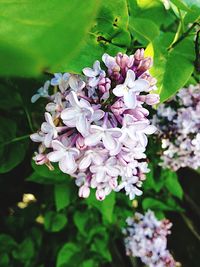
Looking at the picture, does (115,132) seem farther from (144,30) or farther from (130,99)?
(144,30)

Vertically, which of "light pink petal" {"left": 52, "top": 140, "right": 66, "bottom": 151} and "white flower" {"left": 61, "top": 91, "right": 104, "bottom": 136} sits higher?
"white flower" {"left": 61, "top": 91, "right": 104, "bottom": 136}

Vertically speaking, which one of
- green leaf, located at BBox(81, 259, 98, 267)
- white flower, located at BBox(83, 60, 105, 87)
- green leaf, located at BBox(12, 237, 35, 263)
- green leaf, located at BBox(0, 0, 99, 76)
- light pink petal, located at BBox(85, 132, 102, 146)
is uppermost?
white flower, located at BBox(83, 60, 105, 87)

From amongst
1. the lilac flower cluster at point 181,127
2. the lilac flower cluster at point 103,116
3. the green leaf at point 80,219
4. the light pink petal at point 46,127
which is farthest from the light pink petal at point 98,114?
the green leaf at point 80,219

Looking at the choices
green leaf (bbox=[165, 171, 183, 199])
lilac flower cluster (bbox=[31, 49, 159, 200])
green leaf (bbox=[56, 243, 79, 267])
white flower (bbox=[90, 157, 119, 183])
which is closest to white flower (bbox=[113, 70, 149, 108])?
lilac flower cluster (bbox=[31, 49, 159, 200])

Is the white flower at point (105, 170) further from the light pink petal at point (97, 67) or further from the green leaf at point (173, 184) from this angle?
the green leaf at point (173, 184)

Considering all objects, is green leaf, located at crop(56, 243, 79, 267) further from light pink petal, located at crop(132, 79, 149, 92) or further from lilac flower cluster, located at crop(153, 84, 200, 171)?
light pink petal, located at crop(132, 79, 149, 92)

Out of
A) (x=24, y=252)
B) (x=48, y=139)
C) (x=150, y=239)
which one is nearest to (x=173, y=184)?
(x=150, y=239)

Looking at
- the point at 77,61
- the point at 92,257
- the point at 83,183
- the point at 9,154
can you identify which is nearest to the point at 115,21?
the point at 77,61

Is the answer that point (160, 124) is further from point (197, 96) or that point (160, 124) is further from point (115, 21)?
point (115, 21)
